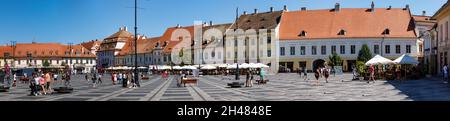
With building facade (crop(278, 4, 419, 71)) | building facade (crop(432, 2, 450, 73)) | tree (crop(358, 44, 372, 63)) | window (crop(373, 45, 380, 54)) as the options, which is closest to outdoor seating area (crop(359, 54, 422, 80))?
building facade (crop(432, 2, 450, 73))

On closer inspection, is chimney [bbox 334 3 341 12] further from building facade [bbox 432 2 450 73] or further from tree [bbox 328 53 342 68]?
building facade [bbox 432 2 450 73]

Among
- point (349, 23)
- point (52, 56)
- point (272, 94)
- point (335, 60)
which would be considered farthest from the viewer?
point (52, 56)

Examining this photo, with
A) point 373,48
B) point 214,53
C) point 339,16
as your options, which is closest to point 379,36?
point 373,48

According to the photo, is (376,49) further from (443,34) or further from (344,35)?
(443,34)

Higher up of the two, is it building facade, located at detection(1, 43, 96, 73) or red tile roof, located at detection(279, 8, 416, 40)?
red tile roof, located at detection(279, 8, 416, 40)

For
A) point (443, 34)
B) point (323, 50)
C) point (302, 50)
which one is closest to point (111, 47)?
point (302, 50)

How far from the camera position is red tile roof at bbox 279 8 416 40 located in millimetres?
69562

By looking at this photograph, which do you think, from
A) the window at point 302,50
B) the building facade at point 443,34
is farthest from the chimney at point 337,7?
the building facade at point 443,34

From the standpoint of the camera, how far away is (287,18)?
76.4 m

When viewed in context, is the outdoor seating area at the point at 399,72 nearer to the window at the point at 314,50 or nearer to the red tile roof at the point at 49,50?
the window at the point at 314,50

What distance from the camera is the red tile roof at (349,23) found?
228ft

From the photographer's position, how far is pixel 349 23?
235 ft
